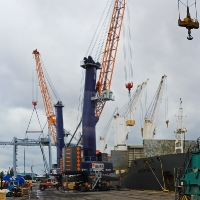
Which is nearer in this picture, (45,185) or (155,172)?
(155,172)

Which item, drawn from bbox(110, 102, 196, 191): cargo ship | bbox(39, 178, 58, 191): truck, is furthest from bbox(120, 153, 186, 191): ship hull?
bbox(39, 178, 58, 191): truck

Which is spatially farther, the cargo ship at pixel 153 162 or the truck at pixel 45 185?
the truck at pixel 45 185

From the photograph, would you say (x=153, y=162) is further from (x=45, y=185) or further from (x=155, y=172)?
(x=45, y=185)

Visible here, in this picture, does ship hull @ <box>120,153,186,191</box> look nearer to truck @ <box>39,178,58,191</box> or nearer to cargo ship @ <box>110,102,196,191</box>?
cargo ship @ <box>110,102,196,191</box>

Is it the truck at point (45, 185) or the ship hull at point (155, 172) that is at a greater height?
the ship hull at point (155, 172)

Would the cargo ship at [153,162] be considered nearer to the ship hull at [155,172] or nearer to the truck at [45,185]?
the ship hull at [155,172]

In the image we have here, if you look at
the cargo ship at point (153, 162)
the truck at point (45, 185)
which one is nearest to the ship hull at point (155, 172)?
the cargo ship at point (153, 162)

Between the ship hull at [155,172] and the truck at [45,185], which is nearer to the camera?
the ship hull at [155,172]

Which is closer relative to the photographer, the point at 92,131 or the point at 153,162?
the point at 153,162

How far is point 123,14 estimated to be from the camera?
7388 cm

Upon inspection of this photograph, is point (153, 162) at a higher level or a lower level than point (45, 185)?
higher

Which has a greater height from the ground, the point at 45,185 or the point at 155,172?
the point at 155,172

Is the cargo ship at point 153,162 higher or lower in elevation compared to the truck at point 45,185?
higher

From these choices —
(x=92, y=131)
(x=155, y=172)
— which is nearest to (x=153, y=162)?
(x=155, y=172)
